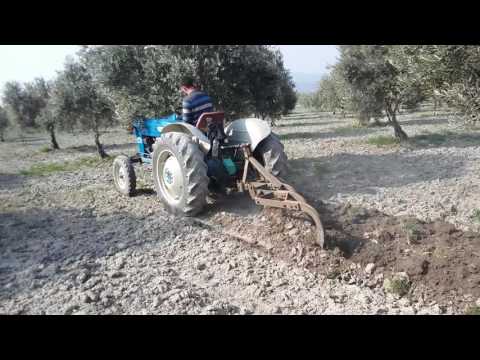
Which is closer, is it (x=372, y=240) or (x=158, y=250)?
(x=372, y=240)

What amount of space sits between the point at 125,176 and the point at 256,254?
3894 millimetres

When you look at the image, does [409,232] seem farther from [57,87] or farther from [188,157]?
[57,87]

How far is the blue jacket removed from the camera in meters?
5.86

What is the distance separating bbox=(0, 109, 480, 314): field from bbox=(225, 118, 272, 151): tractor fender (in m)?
1.08

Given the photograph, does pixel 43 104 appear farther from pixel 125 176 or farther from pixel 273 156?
pixel 273 156

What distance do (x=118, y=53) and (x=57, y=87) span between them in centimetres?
681

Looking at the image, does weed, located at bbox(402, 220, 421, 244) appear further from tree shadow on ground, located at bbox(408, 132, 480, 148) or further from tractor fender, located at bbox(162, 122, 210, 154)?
tree shadow on ground, located at bbox(408, 132, 480, 148)

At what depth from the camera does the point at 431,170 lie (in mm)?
7543

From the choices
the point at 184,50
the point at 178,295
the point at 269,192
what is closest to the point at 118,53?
the point at 184,50

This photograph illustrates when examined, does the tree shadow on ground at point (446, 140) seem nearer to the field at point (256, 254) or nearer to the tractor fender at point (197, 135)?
the field at point (256, 254)

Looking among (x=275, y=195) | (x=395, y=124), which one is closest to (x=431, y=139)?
(x=395, y=124)

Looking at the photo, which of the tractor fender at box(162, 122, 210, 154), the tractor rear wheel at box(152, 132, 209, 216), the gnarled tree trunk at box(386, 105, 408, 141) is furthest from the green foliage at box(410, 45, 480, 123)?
the gnarled tree trunk at box(386, 105, 408, 141)

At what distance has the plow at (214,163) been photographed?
5234 millimetres

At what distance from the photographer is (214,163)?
575 centimetres
